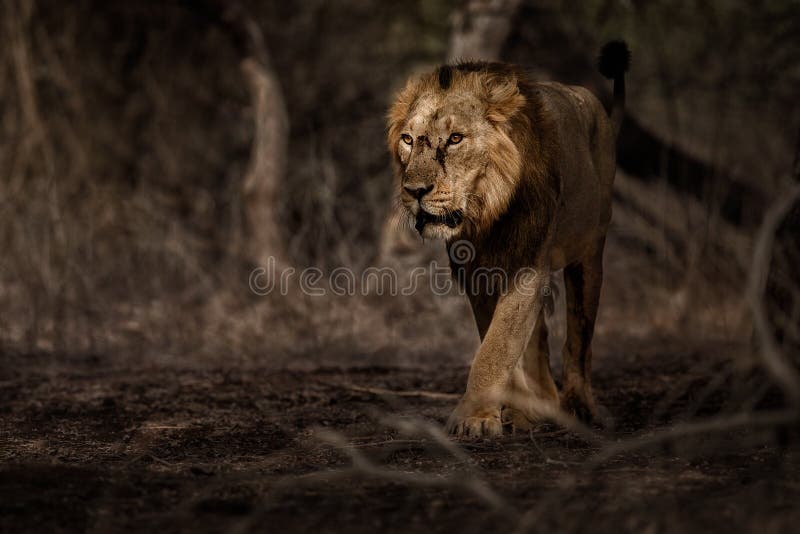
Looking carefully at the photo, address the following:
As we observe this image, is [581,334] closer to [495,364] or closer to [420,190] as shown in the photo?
[495,364]

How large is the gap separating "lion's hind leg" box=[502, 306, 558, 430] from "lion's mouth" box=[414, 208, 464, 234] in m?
0.65

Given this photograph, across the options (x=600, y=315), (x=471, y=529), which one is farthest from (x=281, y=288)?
(x=471, y=529)

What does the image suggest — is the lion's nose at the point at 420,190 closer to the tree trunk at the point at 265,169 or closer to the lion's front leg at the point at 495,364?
the lion's front leg at the point at 495,364

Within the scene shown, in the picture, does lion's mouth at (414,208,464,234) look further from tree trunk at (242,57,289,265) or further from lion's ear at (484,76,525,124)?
tree trunk at (242,57,289,265)

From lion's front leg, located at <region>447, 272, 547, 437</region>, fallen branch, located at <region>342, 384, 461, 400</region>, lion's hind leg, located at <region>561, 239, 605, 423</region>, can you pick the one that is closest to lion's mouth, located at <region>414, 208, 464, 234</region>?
lion's front leg, located at <region>447, 272, 547, 437</region>

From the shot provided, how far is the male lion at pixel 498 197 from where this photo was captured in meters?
4.13

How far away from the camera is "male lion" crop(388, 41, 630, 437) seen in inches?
163

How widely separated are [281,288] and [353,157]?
Answer: 287 cm

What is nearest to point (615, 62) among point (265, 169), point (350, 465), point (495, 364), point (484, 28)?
point (495, 364)

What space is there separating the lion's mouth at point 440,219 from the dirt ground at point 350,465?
2.44 feet

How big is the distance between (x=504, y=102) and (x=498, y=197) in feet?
1.26

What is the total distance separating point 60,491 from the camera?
10.1ft

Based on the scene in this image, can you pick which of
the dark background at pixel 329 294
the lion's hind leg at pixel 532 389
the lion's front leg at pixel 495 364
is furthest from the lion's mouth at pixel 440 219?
the dark background at pixel 329 294

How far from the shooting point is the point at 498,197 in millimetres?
4152
